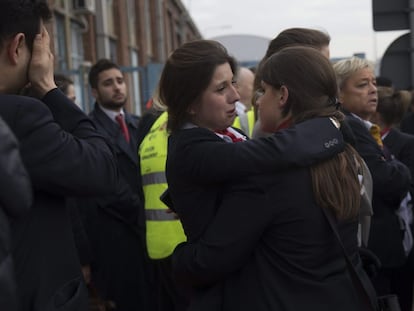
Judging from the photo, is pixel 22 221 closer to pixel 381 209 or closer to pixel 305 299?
pixel 305 299

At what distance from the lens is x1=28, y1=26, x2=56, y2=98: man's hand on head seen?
2160mm

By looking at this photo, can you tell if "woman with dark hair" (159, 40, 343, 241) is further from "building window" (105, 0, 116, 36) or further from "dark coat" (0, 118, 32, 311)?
"building window" (105, 0, 116, 36)

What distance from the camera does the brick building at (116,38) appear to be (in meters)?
13.8

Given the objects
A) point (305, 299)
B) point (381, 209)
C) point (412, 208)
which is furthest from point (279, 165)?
point (412, 208)

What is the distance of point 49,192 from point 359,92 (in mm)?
2210

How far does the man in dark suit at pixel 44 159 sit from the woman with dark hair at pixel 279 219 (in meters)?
0.36

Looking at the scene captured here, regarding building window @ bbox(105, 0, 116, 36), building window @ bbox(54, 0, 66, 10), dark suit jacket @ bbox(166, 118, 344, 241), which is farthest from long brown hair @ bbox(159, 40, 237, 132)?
building window @ bbox(105, 0, 116, 36)

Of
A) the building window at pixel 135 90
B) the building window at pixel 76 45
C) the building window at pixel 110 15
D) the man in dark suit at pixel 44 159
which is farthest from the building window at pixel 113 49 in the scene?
the man in dark suit at pixel 44 159

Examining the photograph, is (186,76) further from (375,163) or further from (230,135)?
(375,163)

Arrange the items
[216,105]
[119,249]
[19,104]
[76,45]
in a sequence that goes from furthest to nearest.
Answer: [76,45], [119,249], [216,105], [19,104]

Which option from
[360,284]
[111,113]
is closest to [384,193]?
[360,284]

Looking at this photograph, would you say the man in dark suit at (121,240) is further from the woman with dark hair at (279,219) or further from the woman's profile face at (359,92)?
the woman with dark hair at (279,219)

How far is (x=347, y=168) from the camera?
7.64ft

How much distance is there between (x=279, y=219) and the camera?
2193 mm
